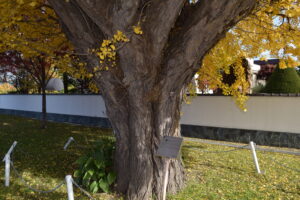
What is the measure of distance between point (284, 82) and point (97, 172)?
818 centimetres

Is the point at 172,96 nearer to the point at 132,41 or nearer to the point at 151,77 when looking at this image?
the point at 151,77

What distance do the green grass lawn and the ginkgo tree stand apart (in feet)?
2.27

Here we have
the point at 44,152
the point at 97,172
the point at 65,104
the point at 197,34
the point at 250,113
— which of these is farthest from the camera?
the point at 65,104

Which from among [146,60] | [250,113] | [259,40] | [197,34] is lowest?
[250,113]

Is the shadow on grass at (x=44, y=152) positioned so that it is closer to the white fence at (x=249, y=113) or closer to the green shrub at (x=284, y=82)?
the white fence at (x=249, y=113)

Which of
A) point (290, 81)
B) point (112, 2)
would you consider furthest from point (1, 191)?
point (290, 81)

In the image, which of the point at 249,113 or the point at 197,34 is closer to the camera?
the point at 197,34

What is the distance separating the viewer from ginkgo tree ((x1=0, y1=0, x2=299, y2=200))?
340 centimetres

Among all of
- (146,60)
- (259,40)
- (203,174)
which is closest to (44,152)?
(203,174)

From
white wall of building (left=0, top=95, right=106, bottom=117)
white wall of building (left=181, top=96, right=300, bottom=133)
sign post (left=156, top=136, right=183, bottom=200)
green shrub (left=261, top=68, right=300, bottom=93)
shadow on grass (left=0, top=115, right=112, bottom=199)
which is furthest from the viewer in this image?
white wall of building (left=0, top=95, right=106, bottom=117)

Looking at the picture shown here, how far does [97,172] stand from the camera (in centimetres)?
430

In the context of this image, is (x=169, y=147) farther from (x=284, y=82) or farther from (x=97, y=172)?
(x=284, y=82)

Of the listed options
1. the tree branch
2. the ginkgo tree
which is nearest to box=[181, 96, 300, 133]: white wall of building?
the ginkgo tree

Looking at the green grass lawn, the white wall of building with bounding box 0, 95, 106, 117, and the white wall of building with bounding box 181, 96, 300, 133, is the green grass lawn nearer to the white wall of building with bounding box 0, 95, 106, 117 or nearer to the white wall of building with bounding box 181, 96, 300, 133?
the white wall of building with bounding box 181, 96, 300, 133
